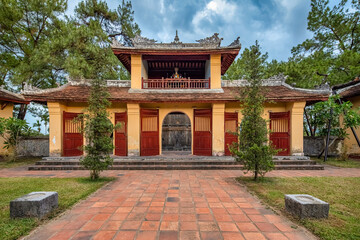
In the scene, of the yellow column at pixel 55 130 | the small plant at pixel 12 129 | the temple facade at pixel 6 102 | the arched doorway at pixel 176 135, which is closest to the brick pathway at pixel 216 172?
the yellow column at pixel 55 130

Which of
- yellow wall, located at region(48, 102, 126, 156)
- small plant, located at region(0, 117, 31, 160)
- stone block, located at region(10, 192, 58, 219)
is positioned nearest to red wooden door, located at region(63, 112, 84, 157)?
yellow wall, located at region(48, 102, 126, 156)

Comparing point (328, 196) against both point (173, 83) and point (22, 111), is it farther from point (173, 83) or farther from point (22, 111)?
point (22, 111)

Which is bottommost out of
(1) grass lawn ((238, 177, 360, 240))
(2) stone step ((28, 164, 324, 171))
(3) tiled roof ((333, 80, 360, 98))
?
(2) stone step ((28, 164, 324, 171))

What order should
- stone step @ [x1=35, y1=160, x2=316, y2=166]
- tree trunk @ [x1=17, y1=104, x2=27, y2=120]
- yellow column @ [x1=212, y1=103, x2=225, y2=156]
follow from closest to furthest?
stone step @ [x1=35, y1=160, x2=316, y2=166]
yellow column @ [x1=212, y1=103, x2=225, y2=156]
tree trunk @ [x1=17, y1=104, x2=27, y2=120]

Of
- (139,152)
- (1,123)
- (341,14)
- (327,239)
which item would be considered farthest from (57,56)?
(341,14)

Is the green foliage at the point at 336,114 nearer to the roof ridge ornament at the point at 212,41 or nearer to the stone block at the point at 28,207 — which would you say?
the roof ridge ornament at the point at 212,41

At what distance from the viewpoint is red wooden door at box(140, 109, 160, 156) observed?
8984 mm

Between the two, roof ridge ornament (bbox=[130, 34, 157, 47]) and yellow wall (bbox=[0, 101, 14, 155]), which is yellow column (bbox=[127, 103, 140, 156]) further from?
yellow wall (bbox=[0, 101, 14, 155])

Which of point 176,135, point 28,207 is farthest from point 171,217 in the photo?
point 176,135

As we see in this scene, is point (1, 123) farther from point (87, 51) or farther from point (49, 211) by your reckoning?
point (49, 211)

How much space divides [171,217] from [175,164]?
Result: 4.52 m

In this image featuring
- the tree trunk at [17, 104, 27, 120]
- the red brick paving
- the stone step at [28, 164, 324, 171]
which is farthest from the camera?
the tree trunk at [17, 104, 27, 120]

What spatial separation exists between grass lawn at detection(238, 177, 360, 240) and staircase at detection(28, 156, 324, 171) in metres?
1.81

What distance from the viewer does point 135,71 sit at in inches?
387
